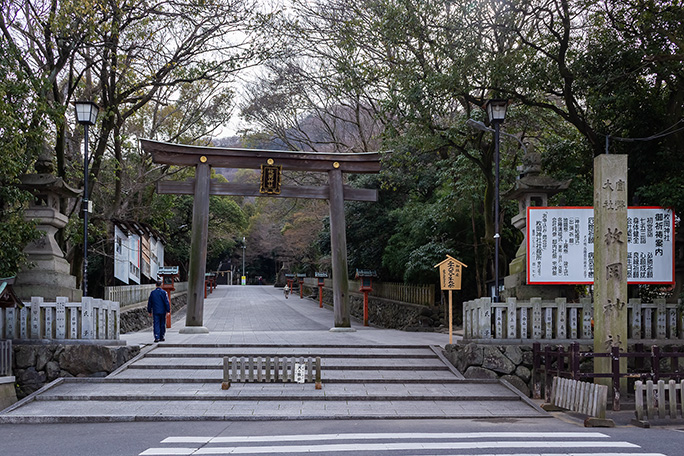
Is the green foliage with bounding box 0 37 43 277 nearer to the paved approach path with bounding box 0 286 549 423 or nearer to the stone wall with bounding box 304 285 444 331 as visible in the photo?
the paved approach path with bounding box 0 286 549 423

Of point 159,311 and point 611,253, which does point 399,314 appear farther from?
point 611,253

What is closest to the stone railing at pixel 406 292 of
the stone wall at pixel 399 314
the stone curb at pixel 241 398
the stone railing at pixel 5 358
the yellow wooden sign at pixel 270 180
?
the stone wall at pixel 399 314

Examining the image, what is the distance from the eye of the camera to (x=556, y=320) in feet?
39.0

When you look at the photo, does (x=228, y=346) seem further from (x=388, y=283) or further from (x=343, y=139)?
(x=343, y=139)

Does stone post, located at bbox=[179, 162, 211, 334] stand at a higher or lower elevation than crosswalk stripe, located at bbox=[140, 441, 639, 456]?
higher

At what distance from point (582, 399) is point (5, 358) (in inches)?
395

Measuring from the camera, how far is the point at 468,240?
2247 centimetres

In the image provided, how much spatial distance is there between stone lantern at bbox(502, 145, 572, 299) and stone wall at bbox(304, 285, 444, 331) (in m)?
9.13

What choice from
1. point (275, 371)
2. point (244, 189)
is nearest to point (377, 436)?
point (275, 371)

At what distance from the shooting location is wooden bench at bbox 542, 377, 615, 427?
8.41m

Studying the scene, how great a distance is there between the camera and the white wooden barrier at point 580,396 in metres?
8.45

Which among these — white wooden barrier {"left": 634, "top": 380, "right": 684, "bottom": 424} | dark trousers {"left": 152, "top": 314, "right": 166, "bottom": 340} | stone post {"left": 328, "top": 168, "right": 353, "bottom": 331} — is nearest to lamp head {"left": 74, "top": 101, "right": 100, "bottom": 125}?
dark trousers {"left": 152, "top": 314, "right": 166, "bottom": 340}

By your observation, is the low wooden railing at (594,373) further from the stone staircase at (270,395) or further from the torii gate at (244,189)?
the torii gate at (244,189)

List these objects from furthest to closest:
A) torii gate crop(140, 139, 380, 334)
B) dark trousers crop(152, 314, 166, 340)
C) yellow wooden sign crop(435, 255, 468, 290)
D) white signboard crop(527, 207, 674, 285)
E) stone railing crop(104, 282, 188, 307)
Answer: stone railing crop(104, 282, 188, 307) → torii gate crop(140, 139, 380, 334) → yellow wooden sign crop(435, 255, 468, 290) → dark trousers crop(152, 314, 166, 340) → white signboard crop(527, 207, 674, 285)
